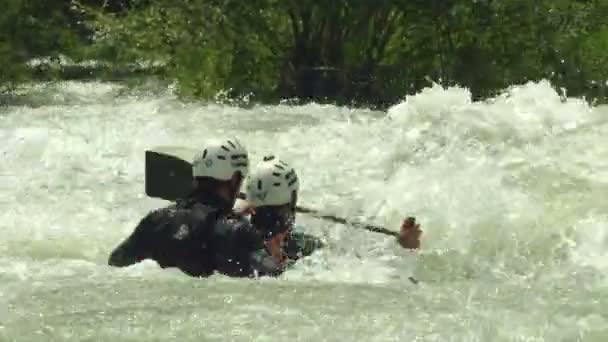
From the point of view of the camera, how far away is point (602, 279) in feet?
19.5

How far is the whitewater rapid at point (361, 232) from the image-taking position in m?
4.92

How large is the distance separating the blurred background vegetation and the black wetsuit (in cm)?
992

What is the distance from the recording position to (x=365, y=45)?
16.2 metres

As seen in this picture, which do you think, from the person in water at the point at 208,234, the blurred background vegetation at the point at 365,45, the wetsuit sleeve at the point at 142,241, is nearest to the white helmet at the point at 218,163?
the person in water at the point at 208,234

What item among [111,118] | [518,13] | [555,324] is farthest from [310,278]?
[518,13]

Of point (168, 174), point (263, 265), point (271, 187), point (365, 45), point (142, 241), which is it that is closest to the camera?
point (263, 265)

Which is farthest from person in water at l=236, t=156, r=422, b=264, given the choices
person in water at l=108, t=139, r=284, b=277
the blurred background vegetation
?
the blurred background vegetation

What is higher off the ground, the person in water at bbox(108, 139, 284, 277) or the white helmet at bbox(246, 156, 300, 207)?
the white helmet at bbox(246, 156, 300, 207)

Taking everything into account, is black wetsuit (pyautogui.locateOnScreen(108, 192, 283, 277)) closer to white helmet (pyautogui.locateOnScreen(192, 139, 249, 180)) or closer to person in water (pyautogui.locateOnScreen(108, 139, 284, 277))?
person in water (pyautogui.locateOnScreen(108, 139, 284, 277))

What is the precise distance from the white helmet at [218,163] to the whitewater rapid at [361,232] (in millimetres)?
495

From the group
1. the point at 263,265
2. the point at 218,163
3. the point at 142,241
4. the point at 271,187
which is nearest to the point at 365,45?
the point at 271,187

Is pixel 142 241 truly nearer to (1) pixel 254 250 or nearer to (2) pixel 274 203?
(1) pixel 254 250

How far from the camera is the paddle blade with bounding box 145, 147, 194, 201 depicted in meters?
7.41

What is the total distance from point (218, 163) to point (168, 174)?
71.5 inches
